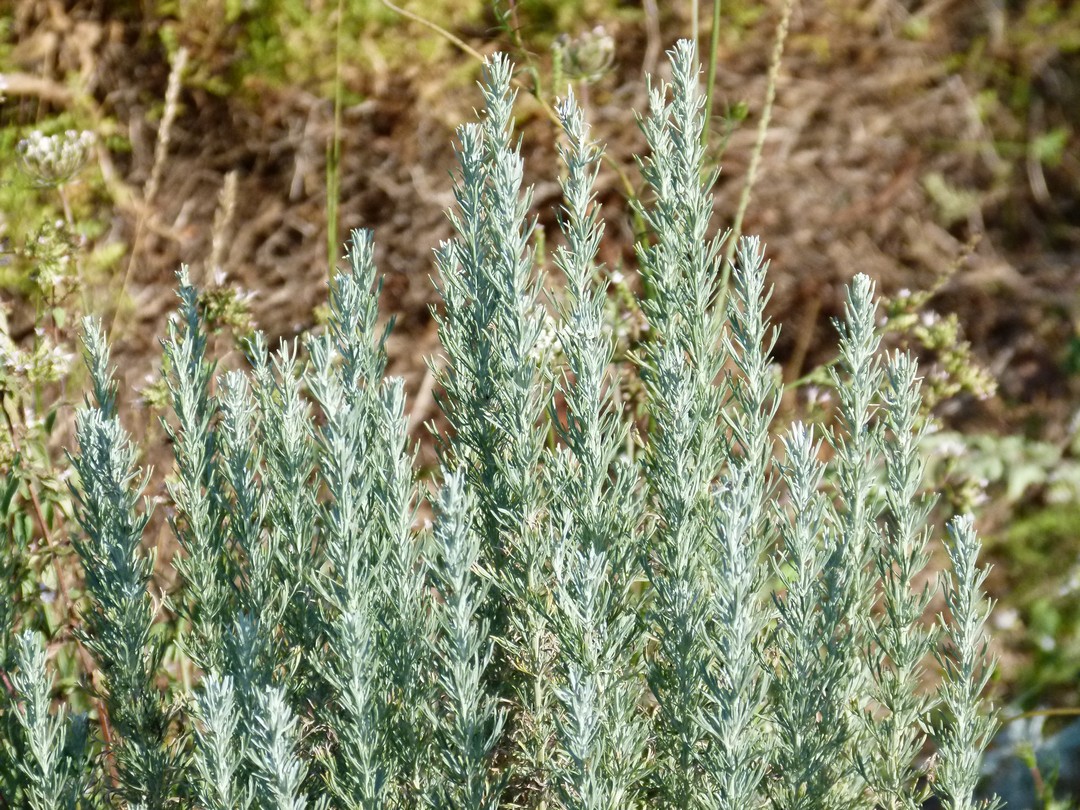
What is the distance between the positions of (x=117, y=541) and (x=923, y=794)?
1253 millimetres

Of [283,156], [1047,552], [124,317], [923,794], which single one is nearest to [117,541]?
[923,794]

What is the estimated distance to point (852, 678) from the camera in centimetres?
165

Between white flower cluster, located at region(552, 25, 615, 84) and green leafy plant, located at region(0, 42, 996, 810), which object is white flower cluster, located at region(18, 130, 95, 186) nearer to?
green leafy plant, located at region(0, 42, 996, 810)

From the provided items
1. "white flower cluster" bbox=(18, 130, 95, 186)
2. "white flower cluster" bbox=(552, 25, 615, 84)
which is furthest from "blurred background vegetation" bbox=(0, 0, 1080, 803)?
"white flower cluster" bbox=(18, 130, 95, 186)

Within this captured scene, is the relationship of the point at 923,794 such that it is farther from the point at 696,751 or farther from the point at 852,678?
the point at 696,751

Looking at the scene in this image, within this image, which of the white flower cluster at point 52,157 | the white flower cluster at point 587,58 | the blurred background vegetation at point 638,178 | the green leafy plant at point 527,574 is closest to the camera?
the green leafy plant at point 527,574

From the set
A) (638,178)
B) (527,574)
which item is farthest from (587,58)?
(527,574)

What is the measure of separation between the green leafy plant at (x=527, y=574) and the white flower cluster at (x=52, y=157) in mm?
766

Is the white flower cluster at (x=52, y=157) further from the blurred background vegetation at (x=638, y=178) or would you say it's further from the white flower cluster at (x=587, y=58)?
the white flower cluster at (x=587, y=58)

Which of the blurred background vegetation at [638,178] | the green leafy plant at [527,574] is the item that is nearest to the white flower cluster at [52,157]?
the green leafy plant at [527,574]

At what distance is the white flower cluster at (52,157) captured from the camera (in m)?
2.24

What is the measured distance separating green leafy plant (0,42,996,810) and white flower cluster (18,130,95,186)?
766 millimetres

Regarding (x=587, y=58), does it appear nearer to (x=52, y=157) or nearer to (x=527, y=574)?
(x=52, y=157)

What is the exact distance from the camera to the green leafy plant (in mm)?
1479
